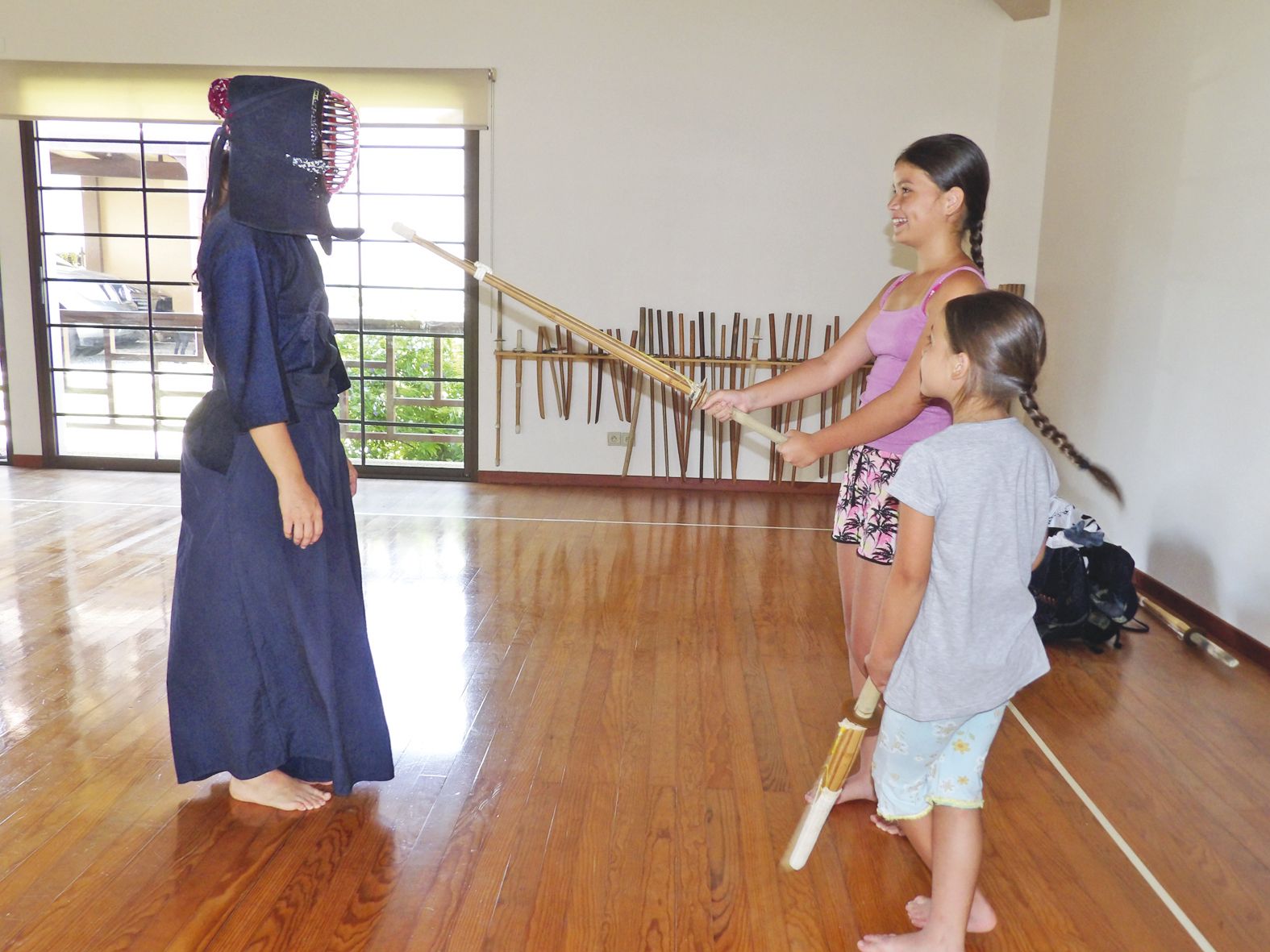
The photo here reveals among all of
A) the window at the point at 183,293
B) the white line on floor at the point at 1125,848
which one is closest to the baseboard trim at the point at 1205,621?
the white line on floor at the point at 1125,848

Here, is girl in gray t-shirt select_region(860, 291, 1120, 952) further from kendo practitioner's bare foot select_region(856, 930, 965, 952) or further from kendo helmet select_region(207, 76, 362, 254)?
kendo helmet select_region(207, 76, 362, 254)

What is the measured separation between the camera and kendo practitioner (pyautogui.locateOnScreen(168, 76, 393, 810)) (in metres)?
1.88

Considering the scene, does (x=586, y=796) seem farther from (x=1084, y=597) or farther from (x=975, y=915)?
(x=1084, y=597)

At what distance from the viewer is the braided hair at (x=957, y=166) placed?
79.1 inches

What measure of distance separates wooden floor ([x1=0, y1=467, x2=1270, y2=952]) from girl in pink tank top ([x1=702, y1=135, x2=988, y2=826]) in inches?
21.0

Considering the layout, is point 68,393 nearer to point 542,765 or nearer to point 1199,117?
point 542,765

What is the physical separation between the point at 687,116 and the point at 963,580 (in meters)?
4.89

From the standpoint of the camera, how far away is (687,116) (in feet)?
19.2

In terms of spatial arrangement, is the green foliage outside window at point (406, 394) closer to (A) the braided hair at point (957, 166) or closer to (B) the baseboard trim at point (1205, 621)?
(B) the baseboard trim at point (1205, 621)

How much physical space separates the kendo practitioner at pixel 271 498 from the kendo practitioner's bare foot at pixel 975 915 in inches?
44.3

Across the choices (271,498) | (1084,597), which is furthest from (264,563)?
(1084,597)

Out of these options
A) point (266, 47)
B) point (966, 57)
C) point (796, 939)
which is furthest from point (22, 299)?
point (796, 939)

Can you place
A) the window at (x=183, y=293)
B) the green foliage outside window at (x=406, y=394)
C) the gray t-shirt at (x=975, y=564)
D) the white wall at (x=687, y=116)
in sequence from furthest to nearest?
1. the green foliage outside window at (x=406, y=394)
2. the window at (x=183, y=293)
3. the white wall at (x=687, y=116)
4. the gray t-shirt at (x=975, y=564)

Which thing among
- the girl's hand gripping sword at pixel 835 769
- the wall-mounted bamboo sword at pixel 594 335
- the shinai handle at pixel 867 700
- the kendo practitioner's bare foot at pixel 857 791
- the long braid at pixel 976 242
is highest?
the long braid at pixel 976 242
